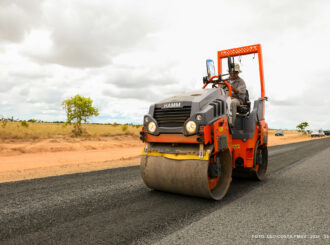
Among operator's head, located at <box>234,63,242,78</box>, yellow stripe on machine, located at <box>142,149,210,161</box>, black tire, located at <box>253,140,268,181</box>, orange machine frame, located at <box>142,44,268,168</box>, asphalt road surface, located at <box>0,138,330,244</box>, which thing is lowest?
asphalt road surface, located at <box>0,138,330,244</box>

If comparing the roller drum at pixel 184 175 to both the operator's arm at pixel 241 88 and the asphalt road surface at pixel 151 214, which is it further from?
the operator's arm at pixel 241 88

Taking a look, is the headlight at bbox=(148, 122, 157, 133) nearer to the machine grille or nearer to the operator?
the machine grille

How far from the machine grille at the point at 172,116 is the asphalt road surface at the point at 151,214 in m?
1.50

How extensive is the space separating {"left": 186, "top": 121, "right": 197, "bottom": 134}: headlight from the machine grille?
206 mm

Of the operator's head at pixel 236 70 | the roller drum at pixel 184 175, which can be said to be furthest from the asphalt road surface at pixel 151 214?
the operator's head at pixel 236 70

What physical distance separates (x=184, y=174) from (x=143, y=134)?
4.10ft

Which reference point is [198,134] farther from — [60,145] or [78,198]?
[60,145]

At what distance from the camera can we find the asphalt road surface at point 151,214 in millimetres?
3121

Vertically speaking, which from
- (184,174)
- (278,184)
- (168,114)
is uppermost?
(168,114)

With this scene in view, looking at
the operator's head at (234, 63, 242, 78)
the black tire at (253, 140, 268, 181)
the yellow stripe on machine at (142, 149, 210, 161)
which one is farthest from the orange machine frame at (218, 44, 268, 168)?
the yellow stripe on machine at (142, 149, 210, 161)

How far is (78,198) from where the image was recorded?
489cm

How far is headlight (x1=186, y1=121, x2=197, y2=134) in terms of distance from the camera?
4355mm

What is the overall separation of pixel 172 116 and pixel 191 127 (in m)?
0.53

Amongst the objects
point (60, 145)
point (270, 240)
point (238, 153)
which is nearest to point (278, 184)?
point (238, 153)
